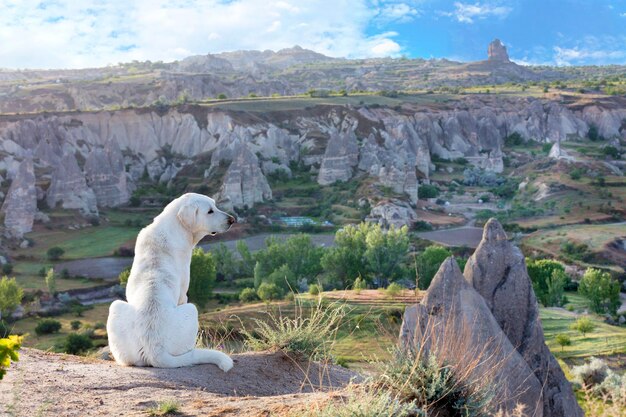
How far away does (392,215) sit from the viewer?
49.0m

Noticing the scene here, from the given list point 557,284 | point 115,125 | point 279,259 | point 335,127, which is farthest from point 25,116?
point 557,284

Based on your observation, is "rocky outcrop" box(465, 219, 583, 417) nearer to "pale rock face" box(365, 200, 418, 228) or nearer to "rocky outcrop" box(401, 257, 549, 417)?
"rocky outcrop" box(401, 257, 549, 417)

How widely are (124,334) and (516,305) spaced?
667 centimetres

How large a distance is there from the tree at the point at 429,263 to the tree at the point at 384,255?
1189 millimetres

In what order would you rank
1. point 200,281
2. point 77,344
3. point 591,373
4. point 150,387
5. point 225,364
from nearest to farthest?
point 150,387 → point 225,364 → point 591,373 → point 77,344 → point 200,281

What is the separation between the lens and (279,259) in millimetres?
36094

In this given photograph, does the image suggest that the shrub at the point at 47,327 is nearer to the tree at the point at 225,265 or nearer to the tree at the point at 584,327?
the tree at the point at 225,265

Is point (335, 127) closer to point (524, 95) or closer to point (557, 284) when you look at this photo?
point (524, 95)

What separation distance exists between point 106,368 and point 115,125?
6591 centimetres

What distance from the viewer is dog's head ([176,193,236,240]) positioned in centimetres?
675

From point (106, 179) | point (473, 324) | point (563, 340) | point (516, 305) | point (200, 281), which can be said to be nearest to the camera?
point (473, 324)

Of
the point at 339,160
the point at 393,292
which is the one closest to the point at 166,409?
the point at 393,292

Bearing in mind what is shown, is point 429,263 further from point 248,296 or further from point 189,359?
point 189,359

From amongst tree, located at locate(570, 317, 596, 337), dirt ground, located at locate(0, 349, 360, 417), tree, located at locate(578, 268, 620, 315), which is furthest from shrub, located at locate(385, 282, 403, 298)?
dirt ground, located at locate(0, 349, 360, 417)
